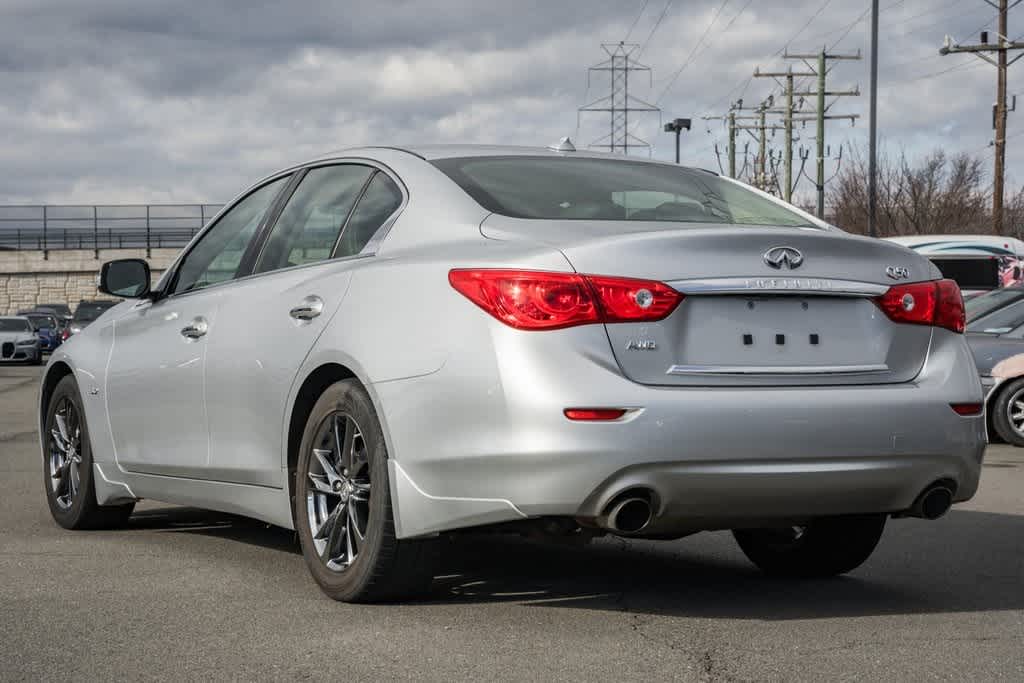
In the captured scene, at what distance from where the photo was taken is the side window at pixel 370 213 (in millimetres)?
5598

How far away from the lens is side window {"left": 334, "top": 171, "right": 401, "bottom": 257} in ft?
18.4

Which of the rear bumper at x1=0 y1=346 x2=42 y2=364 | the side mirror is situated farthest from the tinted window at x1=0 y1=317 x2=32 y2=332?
the side mirror

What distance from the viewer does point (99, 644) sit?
15.6ft

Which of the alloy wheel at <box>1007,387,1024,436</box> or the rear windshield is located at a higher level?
the rear windshield

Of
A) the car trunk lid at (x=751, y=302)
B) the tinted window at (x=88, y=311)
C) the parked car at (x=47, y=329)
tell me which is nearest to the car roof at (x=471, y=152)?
the car trunk lid at (x=751, y=302)

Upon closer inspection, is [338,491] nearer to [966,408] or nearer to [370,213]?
[370,213]

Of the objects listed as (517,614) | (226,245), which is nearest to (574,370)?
(517,614)

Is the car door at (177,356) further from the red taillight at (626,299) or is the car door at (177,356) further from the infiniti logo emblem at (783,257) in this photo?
the infiniti logo emblem at (783,257)

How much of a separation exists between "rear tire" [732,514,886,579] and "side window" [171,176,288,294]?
2.32 metres

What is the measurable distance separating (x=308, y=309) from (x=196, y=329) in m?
1.04

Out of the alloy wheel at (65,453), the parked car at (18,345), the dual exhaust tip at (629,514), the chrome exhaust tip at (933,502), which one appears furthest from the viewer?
the parked car at (18,345)

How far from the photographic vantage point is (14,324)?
3950cm

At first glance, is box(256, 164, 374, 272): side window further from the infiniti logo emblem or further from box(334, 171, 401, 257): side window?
the infiniti logo emblem

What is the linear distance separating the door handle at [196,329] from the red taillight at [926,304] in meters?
2.75
